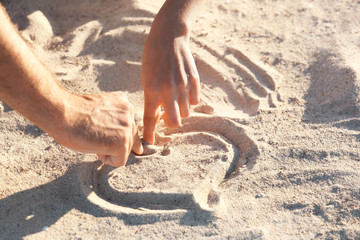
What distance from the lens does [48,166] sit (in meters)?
2.44

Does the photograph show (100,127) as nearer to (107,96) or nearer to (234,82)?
(107,96)

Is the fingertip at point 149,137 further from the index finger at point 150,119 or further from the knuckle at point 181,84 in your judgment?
the knuckle at point 181,84

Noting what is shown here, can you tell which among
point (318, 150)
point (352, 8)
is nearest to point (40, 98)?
point (318, 150)

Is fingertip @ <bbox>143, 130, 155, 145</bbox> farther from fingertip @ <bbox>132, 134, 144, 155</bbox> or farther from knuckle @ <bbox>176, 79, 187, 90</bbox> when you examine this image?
knuckle @ <bbox>176, 79, 187, 90</bbox>

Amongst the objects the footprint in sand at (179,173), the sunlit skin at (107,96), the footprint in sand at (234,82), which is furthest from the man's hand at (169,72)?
the footprint in sand at (234,82)

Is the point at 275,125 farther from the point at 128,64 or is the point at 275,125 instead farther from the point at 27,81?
the point at 27,81

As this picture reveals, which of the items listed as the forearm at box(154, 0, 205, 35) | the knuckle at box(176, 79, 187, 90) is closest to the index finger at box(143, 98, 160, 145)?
the knuckle at box(176, 79, 187, 90)

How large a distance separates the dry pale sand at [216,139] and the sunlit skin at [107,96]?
29cm

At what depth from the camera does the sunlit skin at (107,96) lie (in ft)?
6.21

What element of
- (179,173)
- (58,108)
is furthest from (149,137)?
(58,108)

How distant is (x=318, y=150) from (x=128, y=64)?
1.44m

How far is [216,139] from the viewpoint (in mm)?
2574

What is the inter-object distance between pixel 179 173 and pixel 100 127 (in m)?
0.56

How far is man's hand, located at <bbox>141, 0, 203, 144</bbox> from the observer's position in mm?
2277
